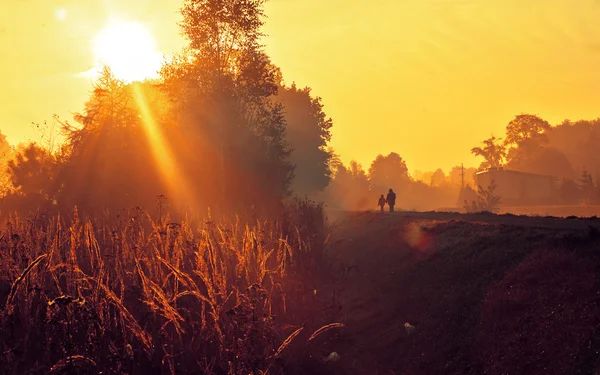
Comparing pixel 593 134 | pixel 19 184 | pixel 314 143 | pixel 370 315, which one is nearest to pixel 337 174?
pixel 314 143

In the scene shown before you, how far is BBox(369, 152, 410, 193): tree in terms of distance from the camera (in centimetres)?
14625

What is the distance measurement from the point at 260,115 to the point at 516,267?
26837mm

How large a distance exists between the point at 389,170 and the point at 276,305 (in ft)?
471

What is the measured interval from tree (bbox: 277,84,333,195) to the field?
52.4m

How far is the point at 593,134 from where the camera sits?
117562mm

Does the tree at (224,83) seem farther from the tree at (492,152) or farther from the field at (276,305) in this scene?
the tree at (492,152)

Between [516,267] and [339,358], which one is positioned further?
[516,267]

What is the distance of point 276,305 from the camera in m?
8.79

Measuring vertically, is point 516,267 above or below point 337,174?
below

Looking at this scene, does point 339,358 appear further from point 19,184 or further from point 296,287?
point 19,184

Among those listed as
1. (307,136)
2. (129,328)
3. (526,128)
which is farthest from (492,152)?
(129,328)

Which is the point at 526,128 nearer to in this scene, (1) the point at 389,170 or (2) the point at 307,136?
(1) the point at 389,170

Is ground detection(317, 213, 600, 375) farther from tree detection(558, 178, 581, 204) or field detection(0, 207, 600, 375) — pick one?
tree detection(558, 178, 581, 204)

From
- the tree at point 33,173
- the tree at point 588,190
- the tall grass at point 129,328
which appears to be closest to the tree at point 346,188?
the tree at point 588,190
